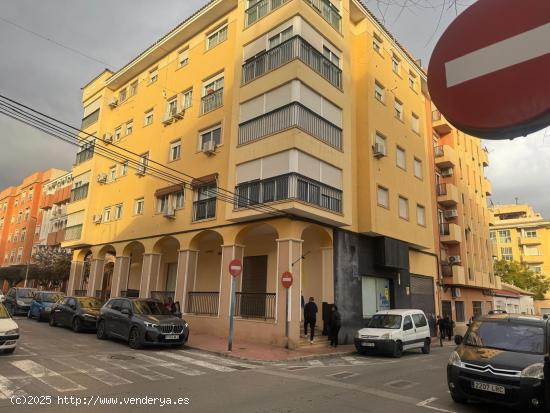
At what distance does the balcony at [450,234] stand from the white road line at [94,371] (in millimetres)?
25948

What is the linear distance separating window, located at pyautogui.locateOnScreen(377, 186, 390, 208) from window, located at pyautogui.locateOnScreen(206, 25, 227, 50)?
11874mm

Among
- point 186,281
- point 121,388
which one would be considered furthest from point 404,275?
point 121,388

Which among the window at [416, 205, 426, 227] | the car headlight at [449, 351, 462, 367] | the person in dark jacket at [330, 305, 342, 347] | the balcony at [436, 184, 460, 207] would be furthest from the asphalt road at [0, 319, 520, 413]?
the balcony at [436, 184, 460, 207]

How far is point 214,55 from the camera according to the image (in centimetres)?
2327

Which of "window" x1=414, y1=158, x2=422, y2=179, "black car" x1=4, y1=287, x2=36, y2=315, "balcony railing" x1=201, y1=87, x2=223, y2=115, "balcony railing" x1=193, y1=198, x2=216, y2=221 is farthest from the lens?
"window" x1=414, y1=158, x2=422, y2=179

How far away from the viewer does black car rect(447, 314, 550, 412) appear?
6.65 metres

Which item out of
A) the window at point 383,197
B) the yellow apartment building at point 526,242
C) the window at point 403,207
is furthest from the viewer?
the yellow apartment building at point 526,242

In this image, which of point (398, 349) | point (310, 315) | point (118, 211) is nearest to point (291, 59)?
point (310, 315)

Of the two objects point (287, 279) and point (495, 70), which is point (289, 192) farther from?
point (495, 70)

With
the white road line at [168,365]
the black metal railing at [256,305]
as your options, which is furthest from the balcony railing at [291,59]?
the white road line at [168,365]

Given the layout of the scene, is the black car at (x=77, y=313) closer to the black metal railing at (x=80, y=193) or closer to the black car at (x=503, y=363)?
the black metal railing at (x=80, y=193)

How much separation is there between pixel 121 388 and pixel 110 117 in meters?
27.1

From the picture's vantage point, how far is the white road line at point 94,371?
8.77 m

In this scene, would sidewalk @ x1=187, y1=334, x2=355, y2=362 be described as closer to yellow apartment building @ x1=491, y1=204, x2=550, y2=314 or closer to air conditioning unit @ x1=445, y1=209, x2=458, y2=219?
air conditioning unit @ x1=445, y1=209, x2=458, y2=219
